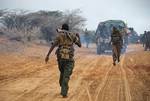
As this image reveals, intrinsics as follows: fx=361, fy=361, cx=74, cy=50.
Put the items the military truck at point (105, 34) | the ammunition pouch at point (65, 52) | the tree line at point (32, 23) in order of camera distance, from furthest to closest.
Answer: the tree line at point (32, 23) → the military truck at point (105, 34) → the ammunition pouch at point (65, 52)

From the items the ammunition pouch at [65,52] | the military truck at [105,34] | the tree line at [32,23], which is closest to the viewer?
the ammunition pouch at [65,52]

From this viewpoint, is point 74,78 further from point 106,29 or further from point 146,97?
point 106,29

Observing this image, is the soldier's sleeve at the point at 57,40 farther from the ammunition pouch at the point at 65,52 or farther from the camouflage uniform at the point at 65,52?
the ammunition pouch at the point at 65,52

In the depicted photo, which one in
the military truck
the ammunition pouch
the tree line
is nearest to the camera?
the ammunition pouch

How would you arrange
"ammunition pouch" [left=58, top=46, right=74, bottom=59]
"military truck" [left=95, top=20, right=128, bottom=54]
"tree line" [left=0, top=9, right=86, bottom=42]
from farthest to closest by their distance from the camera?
"tree line" [left=0, top=9, right=86, bottom=42] < "military truck" [left=95, top=20, right=128, bottom=54] < "ammunition pouch" [left=58, top=46, right=74, bottom=59]

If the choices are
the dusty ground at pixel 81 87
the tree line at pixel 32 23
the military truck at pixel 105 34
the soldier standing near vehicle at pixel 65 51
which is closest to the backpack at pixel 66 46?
the soldier standing near vehicle at pixel 65 51

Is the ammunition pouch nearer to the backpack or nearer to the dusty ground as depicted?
the backpack

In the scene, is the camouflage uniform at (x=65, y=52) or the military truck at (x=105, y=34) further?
the military truck at (x=105, y=34)

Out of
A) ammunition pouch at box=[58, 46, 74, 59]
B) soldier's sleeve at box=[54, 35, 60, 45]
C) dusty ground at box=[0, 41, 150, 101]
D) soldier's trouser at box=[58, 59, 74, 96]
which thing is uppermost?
soldier's sleeve at box=[54, 35, 60, 45]

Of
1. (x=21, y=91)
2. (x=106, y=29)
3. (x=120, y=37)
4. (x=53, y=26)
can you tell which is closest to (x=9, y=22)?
(x=53, y=26)

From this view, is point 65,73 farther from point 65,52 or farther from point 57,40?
point 57,40

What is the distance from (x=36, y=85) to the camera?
10.9 metres

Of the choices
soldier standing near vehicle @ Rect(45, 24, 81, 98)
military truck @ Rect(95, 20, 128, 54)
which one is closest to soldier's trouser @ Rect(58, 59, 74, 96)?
soldier standing near vehicle @ Rect(45, 24, 81, 98)

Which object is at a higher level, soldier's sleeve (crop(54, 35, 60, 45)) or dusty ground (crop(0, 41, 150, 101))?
soldier's sleeve (crop(54, 35, 60, 45))
